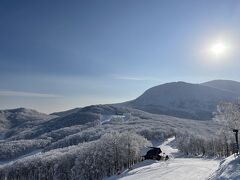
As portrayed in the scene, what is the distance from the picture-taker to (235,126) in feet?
283

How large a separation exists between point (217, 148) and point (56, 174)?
8096 centimetres

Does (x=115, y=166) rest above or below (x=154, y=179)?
below

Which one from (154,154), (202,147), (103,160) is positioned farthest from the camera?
(202,147)

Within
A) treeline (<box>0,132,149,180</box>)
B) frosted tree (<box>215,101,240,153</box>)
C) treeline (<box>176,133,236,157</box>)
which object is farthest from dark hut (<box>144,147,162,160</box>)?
frosted tree (<box>215,101,240,153</box>)

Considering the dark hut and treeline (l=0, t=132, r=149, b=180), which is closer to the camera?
the dark hut

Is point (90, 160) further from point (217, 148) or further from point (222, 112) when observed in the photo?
point (222, 112)

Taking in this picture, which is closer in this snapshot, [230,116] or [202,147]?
[230,116]

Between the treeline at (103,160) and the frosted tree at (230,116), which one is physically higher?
the frosted tree at (230,116)

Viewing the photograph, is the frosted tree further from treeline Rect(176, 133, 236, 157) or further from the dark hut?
treeline Rect(176, 133, 236, 157)

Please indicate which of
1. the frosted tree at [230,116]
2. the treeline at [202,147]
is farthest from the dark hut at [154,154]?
the frosted tree at [230,116]

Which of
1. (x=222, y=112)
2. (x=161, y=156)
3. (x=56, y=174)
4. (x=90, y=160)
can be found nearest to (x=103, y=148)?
(x=90, y=160)

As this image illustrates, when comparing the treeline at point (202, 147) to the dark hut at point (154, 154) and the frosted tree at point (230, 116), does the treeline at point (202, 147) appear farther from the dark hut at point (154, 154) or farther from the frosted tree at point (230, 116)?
the frosted tree at point (230, 116)

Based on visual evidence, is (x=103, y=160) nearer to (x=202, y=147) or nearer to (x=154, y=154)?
(x=154, y=154)

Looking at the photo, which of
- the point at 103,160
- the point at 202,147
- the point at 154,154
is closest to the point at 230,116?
the point at 154,154
